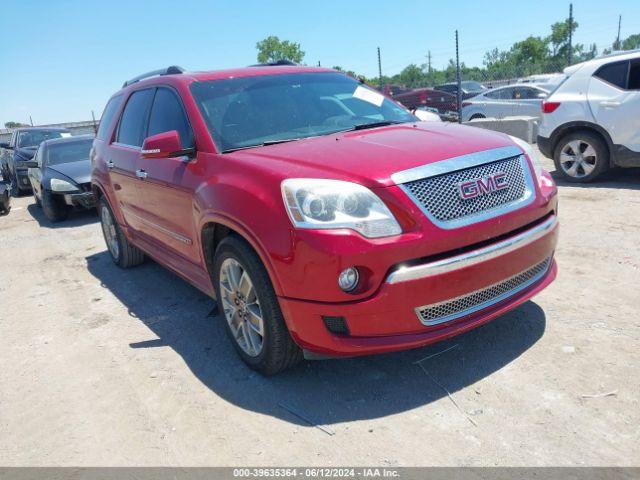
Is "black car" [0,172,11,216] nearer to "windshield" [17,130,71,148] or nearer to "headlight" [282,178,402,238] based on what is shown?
"windshield" [17,130,71,148]

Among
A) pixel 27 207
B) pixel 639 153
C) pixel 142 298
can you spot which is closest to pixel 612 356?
pixel 142 298

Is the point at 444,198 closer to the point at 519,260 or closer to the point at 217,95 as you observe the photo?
the point at 519,260

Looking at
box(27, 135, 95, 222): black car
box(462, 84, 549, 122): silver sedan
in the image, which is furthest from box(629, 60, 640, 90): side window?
box(462, 84, 549, 122): silver sedan

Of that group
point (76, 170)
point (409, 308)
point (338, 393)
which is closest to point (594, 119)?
point (409, 308)

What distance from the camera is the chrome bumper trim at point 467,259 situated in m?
2.55

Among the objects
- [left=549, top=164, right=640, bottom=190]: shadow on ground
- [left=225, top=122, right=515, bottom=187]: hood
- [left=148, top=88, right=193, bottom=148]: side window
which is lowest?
[left=549, top=164, right=640, bottom=190]: shadow on ground

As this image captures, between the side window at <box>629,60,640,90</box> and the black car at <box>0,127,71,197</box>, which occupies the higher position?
the side window at <box>629,60,640,90</box>

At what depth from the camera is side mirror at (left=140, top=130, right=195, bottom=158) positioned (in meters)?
3.41

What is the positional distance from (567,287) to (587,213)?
237cm

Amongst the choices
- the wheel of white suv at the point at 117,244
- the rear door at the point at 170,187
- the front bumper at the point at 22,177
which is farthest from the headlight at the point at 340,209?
the front bumper at the point at 22,177

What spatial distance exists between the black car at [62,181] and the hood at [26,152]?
395cm

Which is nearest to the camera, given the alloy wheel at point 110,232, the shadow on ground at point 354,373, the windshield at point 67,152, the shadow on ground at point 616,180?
the shadow on ground at point 354,373

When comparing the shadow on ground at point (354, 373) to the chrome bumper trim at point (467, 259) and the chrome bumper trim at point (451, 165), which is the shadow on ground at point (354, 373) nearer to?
the chrome bumper trim at point (467, 259)

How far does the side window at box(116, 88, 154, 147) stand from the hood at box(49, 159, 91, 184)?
436 cm
